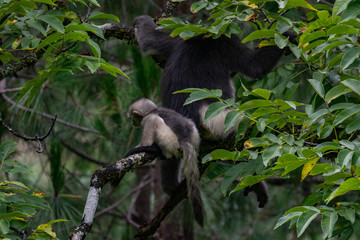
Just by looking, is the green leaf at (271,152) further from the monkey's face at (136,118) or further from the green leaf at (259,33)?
the monkey's face at (136,118)

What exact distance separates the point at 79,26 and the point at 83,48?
9.58 ft

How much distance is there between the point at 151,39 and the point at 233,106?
1.55m

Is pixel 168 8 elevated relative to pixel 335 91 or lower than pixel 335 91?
lower

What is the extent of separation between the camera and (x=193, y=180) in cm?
272

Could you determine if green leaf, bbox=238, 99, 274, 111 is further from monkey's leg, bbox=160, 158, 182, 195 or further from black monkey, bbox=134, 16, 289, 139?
monkey's leg, bbox=160, 158, 182, 195

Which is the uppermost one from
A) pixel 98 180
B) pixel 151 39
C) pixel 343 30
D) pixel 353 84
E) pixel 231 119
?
pixel 343 30

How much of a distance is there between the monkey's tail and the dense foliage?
21 cm

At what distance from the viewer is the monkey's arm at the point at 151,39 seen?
3.65 meters

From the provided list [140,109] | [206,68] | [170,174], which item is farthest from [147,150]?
[206,68]

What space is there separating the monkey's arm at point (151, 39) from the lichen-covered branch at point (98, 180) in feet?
3.82

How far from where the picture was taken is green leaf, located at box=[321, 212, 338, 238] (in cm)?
164

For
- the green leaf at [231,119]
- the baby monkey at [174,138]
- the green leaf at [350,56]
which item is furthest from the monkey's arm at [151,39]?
the green leaf at [350,56]

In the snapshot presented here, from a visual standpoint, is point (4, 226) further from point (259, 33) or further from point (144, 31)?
point (144, 31)

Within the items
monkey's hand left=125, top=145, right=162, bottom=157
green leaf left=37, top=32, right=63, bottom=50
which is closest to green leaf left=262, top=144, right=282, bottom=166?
monkey's hand left=125, top=145, right=162, bottom=157
